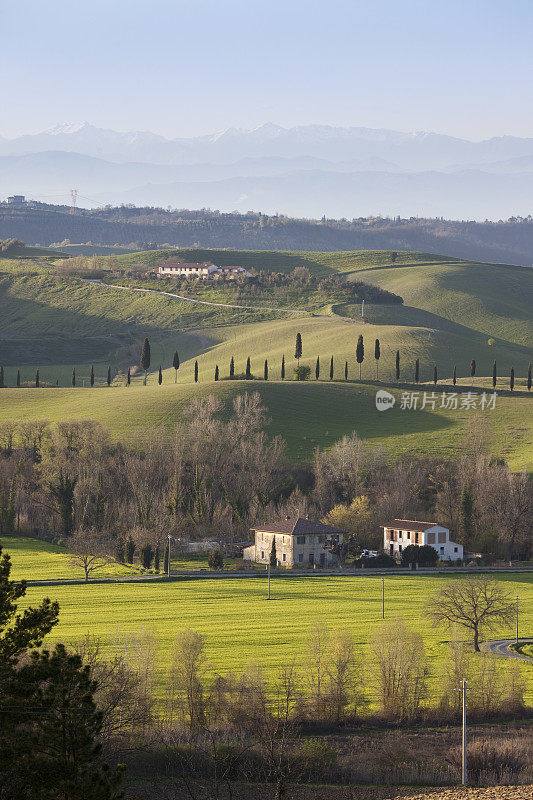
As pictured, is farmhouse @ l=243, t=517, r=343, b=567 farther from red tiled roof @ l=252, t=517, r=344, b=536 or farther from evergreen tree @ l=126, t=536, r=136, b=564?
evergreen tree @ l=126, t=536, r=136, b=564

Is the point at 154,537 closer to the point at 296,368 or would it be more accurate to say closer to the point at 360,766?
the point at 360,766

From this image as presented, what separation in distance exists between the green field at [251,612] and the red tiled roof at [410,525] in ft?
27.4

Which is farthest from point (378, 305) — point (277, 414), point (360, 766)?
point (360, 766)

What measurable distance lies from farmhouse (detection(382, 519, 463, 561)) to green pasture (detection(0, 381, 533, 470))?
19.8 meters

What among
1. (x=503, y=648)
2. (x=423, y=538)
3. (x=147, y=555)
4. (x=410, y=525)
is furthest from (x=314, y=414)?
(x=503, y=648)

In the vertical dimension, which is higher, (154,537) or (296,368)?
(296,368)

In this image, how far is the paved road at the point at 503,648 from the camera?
5820cm

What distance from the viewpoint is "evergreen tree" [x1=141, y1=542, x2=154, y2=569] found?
274ft

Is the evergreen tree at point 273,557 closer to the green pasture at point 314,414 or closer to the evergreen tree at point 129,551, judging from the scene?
the evergreen tree at point 129,551

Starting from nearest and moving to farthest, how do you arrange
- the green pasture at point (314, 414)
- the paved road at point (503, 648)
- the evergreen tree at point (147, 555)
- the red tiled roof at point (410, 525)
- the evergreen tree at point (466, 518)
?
the paved road at point (503, 648)
the evergreen tree at point (147, 555)
the red tiled roof at point (410, 525)
the evergreen tree at point (466, 518)
the green pasture at point (314, 414)

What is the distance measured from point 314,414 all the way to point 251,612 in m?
58.4

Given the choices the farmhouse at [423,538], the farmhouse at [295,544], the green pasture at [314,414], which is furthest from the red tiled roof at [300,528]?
the green pasture at [314,414]

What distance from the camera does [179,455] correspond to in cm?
10338

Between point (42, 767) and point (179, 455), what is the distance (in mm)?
75652
